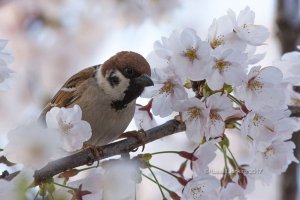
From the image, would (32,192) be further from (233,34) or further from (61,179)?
(233,34)

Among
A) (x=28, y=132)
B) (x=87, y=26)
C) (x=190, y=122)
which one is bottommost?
(x=87, y=26)

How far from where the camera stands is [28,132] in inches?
64.2

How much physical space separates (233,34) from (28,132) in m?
0.68

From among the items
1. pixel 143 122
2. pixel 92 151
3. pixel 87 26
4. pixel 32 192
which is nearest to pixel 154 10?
pixel 87 26

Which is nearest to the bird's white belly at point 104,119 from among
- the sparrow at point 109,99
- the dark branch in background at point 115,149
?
the sparrow at point 109,99

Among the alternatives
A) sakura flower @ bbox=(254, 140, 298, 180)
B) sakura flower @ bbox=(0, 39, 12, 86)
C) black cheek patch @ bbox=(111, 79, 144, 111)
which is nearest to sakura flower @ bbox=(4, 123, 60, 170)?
sakura flower @ bbox=(0, 39, 12, 86)

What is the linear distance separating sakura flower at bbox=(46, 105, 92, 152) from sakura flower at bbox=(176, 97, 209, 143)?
11.8 inches

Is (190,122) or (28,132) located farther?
(190,122)

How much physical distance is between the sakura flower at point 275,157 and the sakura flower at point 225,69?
328 millimetres

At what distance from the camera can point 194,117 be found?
1812 millimetres

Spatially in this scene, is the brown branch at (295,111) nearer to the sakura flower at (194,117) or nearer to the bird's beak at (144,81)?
the sakura flower at (194,117)

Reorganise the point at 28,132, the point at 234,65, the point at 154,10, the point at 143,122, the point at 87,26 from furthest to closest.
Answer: the point at 87,26
the point at 154,10
the point at 143,122
the point at 234,65
the point at 28,132

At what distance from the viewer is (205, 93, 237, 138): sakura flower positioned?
1.76m

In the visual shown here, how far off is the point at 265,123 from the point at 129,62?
652mm
